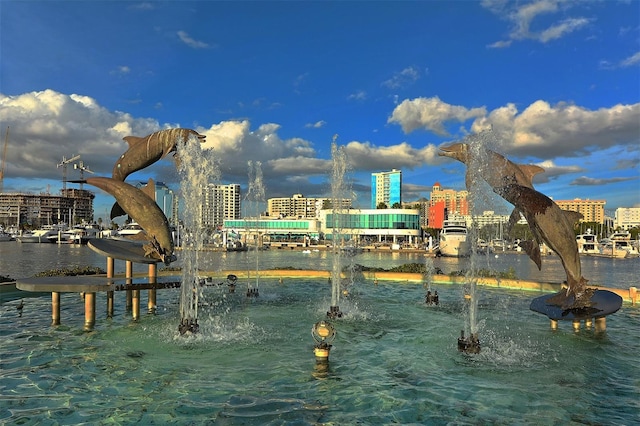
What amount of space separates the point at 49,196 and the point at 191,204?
220m

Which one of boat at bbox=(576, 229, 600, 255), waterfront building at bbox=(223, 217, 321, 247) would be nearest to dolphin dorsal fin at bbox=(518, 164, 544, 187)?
boat at bbox=(576, 229, 600, 255)

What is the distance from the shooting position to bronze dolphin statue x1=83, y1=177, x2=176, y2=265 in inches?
494

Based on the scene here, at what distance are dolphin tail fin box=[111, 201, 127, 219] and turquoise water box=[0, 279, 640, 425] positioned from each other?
3.23 metres

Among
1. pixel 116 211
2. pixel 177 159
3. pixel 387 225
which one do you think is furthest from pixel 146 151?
pixel 387 225

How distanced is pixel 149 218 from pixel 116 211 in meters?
2.07

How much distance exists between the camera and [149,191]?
43.6 ft

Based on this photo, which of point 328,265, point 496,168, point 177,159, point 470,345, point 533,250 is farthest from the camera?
point 328,265

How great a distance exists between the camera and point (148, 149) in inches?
543

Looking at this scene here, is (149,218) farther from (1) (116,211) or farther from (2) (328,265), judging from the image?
(2) (328,265)

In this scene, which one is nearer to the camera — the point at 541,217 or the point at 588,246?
the point at 541,217

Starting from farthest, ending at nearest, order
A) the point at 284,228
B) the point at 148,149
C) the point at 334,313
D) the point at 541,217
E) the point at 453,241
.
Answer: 1. the point at 284,228
2. the point at 453,241
3. the point at 148,149
4. the point at 334,313
5. the point at 541,217

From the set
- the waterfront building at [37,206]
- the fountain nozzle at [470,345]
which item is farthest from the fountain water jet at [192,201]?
the waterfront building at [37,206]

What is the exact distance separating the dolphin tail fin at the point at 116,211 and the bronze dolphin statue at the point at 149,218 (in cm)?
70

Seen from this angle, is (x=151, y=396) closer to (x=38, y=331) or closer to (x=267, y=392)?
(x=267, y=392)
